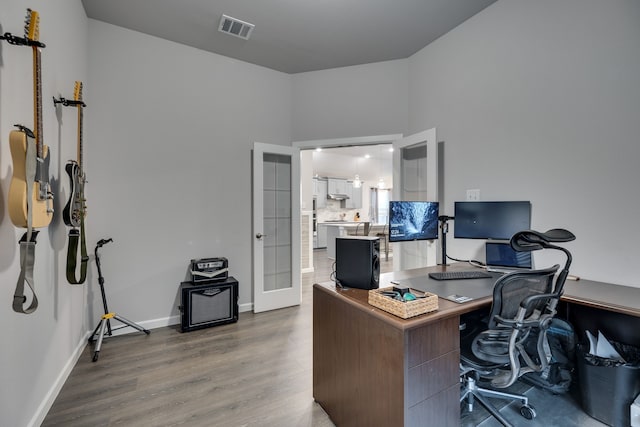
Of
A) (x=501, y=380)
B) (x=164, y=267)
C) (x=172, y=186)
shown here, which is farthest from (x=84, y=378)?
(x=501, y=380)

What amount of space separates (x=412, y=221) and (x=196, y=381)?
6.84ft

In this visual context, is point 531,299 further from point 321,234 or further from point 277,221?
point 321,234

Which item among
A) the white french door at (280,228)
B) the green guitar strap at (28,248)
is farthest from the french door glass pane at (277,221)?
the green guitar strap at (28,248)

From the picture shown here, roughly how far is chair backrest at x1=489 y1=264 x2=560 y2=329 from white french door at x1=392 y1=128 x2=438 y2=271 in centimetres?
139

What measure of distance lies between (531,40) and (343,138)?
202cm

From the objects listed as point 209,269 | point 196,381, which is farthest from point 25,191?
point 209,269

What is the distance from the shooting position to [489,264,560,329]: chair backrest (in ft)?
4.72

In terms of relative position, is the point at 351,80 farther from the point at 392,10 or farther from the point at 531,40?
the point at 531,40

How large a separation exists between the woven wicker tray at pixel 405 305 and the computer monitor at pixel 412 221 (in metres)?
0.77

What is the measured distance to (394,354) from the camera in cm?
128

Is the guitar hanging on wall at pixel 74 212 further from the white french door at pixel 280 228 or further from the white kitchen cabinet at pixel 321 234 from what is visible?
the white kitchen cabinet at pixel 321 234

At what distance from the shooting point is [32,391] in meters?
1.61

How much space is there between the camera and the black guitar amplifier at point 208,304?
2969 millimetres

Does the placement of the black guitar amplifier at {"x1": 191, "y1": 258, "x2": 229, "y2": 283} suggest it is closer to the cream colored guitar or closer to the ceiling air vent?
the cream colored guitar
